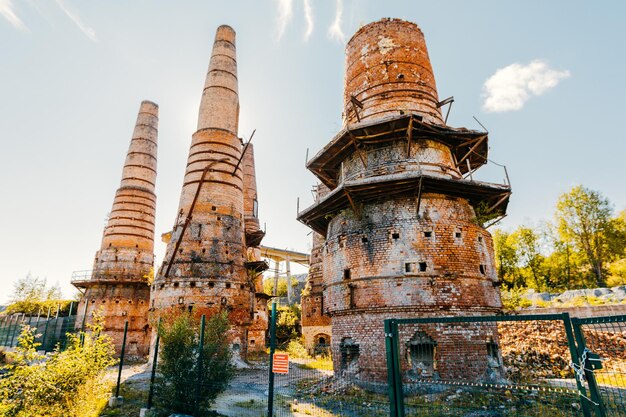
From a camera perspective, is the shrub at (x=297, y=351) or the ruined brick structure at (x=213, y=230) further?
the shrub at (x=297, y=351)

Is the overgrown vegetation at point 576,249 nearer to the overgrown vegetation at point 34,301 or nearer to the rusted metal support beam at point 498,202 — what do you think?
the rusted metal support beam at point 498,202

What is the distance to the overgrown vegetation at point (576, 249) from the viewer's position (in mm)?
27188

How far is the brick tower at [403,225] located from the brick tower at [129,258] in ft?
48.6

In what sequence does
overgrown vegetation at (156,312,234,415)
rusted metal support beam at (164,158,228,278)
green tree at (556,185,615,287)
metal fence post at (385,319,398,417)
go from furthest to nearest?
1. green tree at (556,185,615,287)
2. rusted metal support beam at (164,158,228,278)
3. overgrown vegetation at (156,312,234,415)
4. metal fence post at (385,319,398,417)

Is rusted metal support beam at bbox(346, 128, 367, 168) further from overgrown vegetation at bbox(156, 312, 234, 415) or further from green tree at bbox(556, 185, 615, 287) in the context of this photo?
green tree at bbox(556, 185, 615, 287)

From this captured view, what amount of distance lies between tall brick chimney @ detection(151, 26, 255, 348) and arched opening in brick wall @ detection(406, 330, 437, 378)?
8.73 metres

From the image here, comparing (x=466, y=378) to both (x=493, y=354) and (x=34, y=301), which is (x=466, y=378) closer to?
(x=493, y=354)

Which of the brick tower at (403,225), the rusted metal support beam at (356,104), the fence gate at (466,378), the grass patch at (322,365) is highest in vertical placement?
the rusted metal support beam at (356,104)

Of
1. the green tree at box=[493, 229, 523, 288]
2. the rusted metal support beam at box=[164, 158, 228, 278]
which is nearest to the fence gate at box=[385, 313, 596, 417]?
the rusted metal support beam at box=[164, 158, 228, 278]

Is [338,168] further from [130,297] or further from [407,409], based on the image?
[130,297]

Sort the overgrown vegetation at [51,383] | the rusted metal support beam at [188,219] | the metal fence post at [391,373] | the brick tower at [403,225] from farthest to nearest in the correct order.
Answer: the rusted metal support beam at [188,219] → the brick tower at [403,225] → the overgrown vegetation at [51,383] → the metal fence post at [391,373]

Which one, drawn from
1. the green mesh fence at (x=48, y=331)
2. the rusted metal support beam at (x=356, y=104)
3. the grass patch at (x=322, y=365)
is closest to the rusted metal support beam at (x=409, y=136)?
the rusted metal support beam at (x=356, y=104)

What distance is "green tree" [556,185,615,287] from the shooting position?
89.9ft

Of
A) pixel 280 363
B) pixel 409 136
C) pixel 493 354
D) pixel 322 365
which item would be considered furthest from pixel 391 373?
pixel 322 365
